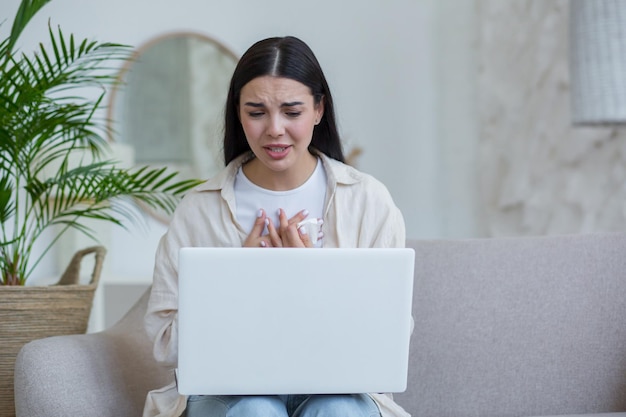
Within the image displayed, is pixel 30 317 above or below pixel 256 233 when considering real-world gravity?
below

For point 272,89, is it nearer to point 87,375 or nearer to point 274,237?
point 274,237

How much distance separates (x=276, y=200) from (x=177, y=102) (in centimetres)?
230

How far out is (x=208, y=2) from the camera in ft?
13.7

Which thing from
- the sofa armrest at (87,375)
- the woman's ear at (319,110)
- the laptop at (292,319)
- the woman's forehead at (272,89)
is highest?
the woman's forehead at (272,89)

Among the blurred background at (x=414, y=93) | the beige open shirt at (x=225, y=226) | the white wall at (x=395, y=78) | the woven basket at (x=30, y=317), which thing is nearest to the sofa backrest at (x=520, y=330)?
the beige open shirt at (x=225, y=226)

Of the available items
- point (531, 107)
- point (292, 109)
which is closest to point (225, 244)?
point (292, 109)

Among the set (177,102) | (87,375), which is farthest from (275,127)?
(177,102)

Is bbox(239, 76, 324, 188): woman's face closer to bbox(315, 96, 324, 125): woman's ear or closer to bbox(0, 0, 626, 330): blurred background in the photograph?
bbox(315, 96, 324, 125): woman's ear

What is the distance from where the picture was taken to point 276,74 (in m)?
1.88

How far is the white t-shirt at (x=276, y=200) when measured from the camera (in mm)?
1988

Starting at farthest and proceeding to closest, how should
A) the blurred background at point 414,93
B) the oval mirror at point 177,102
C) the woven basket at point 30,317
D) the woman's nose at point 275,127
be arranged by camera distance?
1. the oval mirror at point 177,102
2. the blurred background at point 414,93
3. the woven basket at point 30,317
4. the woman's nose at point 275,127

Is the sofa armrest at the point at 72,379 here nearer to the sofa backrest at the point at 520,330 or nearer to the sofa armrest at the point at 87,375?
the sofa armrest at the point at 87,375

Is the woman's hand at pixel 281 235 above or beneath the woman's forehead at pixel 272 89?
beneath

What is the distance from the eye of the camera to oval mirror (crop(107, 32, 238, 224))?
4148mm
